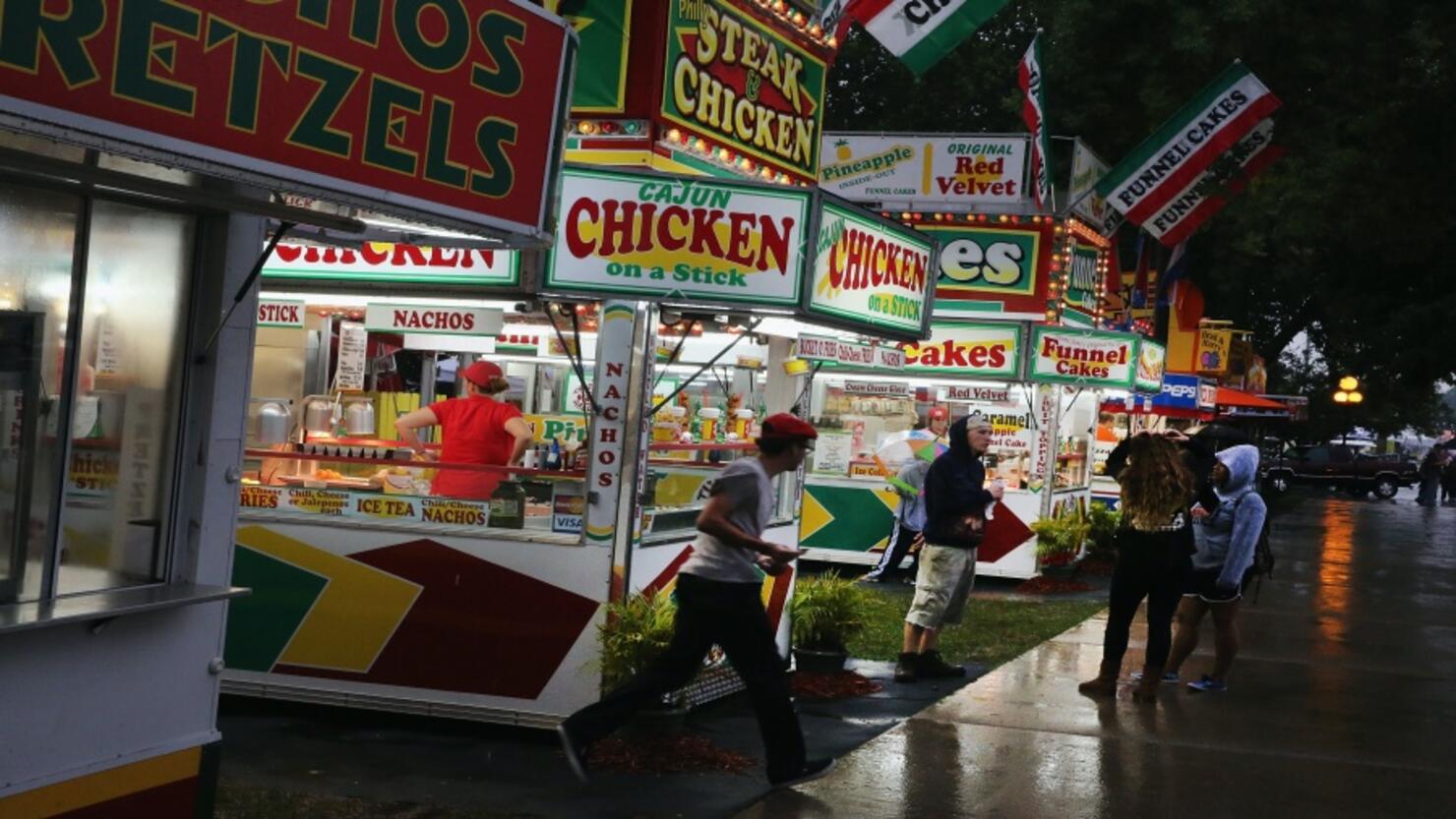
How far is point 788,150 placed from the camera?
1069cm

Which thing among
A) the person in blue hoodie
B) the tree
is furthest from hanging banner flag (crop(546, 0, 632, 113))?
the tree

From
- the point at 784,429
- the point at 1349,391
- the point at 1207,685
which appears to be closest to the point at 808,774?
the point at 784,429

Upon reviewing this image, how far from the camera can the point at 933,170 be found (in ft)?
65.9

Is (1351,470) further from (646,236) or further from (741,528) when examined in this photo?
(741,528)

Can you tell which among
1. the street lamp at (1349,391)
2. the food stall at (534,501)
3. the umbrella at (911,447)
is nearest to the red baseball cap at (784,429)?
the food stall at (534,501)

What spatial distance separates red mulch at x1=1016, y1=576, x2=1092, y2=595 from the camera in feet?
57.4

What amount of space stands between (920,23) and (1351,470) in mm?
45621

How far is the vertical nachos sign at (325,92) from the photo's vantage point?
4.23 meters

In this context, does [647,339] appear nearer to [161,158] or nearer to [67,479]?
[67,479]

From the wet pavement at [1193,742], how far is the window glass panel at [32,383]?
345 cm

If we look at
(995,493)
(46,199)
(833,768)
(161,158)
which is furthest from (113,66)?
(995,493)

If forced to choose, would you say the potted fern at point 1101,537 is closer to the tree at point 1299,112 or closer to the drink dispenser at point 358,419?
the tree at point 1299,112

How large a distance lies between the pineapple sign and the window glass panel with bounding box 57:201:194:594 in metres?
14.3

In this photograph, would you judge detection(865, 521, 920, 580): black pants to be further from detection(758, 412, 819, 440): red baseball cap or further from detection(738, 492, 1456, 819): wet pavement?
detection(758, 412, 819, 440): red baseball cap
